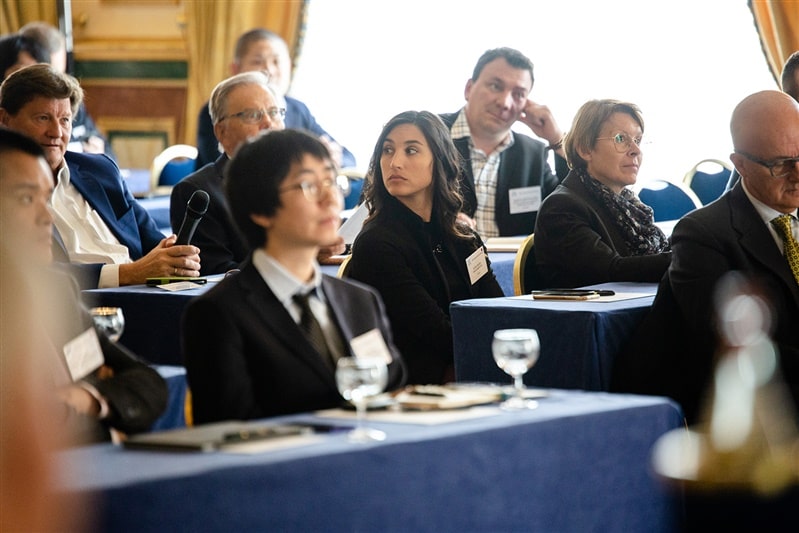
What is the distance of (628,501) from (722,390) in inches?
31.5

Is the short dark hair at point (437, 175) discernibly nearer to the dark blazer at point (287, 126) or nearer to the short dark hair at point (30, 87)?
the short dark hair at point (30, 87)

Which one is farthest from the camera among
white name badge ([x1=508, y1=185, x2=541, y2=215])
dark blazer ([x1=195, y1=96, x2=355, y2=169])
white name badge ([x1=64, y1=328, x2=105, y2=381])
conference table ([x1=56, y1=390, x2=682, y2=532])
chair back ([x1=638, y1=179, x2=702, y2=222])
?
dark blazer ([x1=195, y1=96, x2=355, y2=169])

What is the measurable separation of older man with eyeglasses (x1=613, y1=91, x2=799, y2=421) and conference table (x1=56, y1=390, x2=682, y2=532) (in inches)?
31.8

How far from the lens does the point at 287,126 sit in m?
7.01

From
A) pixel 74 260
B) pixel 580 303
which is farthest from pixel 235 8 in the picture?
pixel 580 303

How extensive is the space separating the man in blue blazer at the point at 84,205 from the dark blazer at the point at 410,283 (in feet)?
2.27

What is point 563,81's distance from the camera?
838cm

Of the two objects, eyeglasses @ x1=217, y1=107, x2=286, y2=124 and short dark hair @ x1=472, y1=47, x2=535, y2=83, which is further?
short dark hair @ x1=472, y1=47, x2=535, y2=83

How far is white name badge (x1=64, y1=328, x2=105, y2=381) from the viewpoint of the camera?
248 cm

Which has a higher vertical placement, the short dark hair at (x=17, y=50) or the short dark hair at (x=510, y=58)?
the short dark hair at (x=510, y=58)

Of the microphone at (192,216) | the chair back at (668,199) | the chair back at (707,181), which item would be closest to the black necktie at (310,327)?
the microphone at (192,216)

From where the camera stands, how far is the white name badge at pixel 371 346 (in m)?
2.58

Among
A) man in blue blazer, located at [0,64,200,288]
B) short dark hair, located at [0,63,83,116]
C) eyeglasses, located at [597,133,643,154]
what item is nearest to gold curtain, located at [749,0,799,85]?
eyeglasses, located at [597,133,643,154]

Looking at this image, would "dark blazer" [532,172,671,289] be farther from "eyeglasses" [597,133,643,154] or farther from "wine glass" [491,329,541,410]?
"wine glass" [491,329,541,410]
